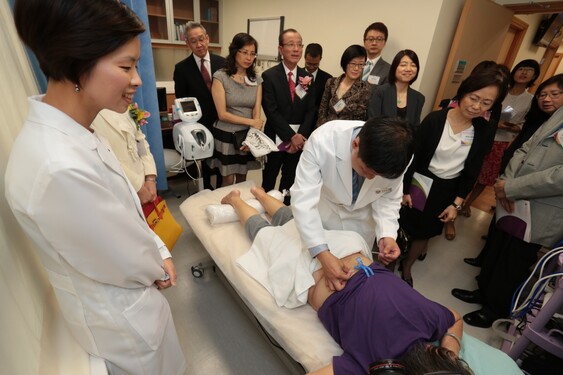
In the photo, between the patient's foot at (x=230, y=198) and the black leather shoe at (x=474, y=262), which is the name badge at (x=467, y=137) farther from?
the patient's foot at (x=230, y=198)

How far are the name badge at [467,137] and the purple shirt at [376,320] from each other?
102 cm

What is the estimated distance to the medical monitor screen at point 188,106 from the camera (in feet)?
6.52

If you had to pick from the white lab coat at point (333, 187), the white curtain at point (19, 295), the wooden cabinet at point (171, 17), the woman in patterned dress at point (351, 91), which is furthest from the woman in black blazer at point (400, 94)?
the wooden cabinet at point (171, 17)

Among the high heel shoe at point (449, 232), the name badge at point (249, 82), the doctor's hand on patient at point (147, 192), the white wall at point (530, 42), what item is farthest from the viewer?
the white wall at point (530, 42)

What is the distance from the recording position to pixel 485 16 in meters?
2.64

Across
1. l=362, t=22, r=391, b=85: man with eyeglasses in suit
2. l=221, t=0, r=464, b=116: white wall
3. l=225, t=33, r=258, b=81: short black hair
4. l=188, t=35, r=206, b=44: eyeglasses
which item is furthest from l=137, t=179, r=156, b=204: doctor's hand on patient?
l=221, t=0, r=464, b=116: white wall

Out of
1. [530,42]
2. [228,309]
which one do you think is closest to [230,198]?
[228,309]

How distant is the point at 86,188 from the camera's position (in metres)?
0.63

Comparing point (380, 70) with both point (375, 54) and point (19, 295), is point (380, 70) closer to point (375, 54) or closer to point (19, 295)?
point (375, 54)

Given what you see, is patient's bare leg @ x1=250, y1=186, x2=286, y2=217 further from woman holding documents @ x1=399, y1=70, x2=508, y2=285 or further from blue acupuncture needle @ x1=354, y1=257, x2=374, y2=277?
woman holding documents @ x1=399, y1=70, x2=508, y2=285

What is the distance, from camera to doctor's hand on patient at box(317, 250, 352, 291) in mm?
1122

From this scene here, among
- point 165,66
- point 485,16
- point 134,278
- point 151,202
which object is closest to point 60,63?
point 134,278

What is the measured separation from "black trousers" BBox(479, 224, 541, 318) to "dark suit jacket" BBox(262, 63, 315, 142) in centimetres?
155

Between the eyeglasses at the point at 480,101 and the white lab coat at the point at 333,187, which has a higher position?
the eyeglasses at the point at 480,101
